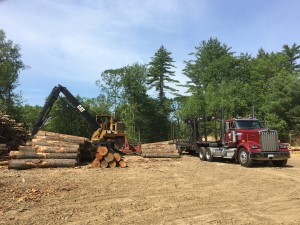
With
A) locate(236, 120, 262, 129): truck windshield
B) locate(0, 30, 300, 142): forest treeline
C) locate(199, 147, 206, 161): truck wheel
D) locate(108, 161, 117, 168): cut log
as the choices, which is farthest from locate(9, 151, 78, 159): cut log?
locate(0, 30, 300, 142): forest treeline

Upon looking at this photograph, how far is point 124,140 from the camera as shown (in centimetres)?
2477

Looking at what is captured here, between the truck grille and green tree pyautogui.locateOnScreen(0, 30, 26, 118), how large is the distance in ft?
117

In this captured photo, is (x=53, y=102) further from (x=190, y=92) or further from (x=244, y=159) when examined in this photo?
(x=190, y=92)

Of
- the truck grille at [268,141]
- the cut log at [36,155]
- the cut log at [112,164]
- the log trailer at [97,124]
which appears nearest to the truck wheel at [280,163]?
the truck grille at [268,141]

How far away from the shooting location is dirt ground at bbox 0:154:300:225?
7.69 metres

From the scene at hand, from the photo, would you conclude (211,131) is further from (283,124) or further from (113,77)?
(113,77)

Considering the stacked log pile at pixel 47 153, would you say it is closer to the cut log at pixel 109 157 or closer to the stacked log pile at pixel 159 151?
the cut log at pixel 109 157

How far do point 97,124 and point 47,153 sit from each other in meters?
6.58

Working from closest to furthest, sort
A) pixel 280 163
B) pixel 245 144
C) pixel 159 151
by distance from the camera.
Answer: pixel 245 144 → pixel 280 163 → pixel 159 151

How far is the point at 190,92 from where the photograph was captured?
63.7 metres

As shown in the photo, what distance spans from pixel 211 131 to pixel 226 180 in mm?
9700

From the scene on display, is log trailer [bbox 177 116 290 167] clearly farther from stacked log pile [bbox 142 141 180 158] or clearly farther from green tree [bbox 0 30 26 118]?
green tree [bbox 0 30 26 118]

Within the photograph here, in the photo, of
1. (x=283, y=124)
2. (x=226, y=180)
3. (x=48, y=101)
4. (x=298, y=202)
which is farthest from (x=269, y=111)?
(x=298, y=202)

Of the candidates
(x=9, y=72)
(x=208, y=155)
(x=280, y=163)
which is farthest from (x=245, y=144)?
(x=9, y=72)
